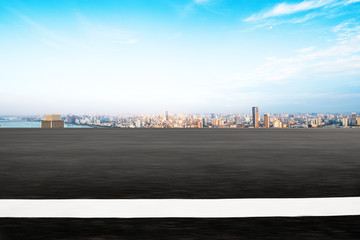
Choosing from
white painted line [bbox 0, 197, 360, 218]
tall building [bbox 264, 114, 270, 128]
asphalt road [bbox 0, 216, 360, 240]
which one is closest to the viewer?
asphalt road [bbox 0, 216, 360, 240]

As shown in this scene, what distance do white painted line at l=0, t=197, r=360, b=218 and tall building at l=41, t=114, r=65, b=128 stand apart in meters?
26.1

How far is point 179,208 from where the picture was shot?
2.68 metres

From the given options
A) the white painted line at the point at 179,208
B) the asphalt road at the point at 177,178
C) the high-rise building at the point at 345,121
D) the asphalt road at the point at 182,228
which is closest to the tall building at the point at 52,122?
the asphalt road at the point at 177,178

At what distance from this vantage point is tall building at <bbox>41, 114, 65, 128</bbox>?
27.0 m

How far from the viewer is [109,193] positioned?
10.7 ft

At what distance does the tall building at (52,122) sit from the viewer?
27031 mm

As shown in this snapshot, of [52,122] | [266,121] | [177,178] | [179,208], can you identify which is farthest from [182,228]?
[266,121]

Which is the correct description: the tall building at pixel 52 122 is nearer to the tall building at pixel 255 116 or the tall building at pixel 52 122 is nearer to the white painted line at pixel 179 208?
the tall building at pixel 255 116

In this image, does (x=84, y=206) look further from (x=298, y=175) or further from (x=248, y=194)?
(x=298, y=175)

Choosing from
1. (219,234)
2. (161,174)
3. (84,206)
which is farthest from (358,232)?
(161,174)

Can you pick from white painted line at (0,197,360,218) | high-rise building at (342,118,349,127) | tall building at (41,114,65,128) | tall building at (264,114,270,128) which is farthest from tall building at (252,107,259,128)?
white painted line at (0,197,360,218)

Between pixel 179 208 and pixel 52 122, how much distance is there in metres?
27.0

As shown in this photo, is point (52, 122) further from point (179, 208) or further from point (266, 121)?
point (179, 208)

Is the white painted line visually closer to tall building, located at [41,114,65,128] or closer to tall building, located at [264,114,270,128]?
tall building, located at [41,114,65,128]
